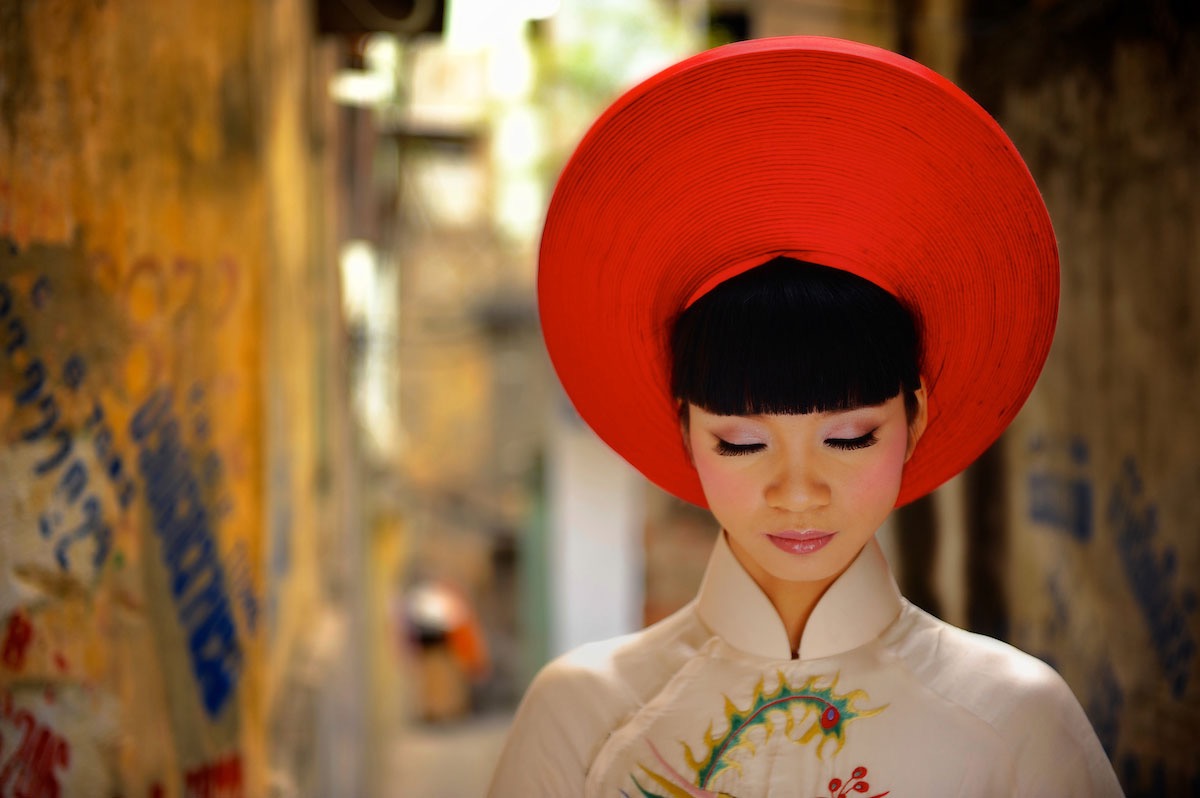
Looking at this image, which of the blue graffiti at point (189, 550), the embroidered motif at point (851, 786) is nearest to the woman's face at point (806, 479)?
the embroidered motif at point (851, 786)

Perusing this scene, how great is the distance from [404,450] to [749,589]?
18.5 metres

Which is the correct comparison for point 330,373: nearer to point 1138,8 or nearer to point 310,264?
point 310,264

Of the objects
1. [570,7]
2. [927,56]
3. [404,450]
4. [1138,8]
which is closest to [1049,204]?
[1138,8]

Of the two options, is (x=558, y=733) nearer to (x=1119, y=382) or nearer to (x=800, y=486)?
(x=800, y=486)

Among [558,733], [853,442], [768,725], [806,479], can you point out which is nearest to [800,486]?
[806,479]

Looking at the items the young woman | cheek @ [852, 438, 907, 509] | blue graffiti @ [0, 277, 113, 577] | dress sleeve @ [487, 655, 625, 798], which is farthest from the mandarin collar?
blue graffiti @ [0, 277, 113, 577]

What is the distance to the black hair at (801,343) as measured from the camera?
183 cm

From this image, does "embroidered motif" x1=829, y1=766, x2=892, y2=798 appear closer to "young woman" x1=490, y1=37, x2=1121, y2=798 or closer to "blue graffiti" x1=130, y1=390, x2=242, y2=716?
"young woman" x1=490, y1=37, x2=1121, y2=798

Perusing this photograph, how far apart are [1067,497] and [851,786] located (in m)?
2.27

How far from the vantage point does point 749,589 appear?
195 cm

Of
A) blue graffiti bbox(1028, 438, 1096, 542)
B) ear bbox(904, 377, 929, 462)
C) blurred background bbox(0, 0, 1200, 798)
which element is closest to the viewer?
ear bbox(904, 377, 929, 462)

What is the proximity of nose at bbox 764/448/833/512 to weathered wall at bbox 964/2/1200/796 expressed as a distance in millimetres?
1837

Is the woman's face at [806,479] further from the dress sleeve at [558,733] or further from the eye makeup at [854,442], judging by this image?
the dress sleeve at [558,733]

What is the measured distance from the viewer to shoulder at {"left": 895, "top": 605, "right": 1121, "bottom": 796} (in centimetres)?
183
